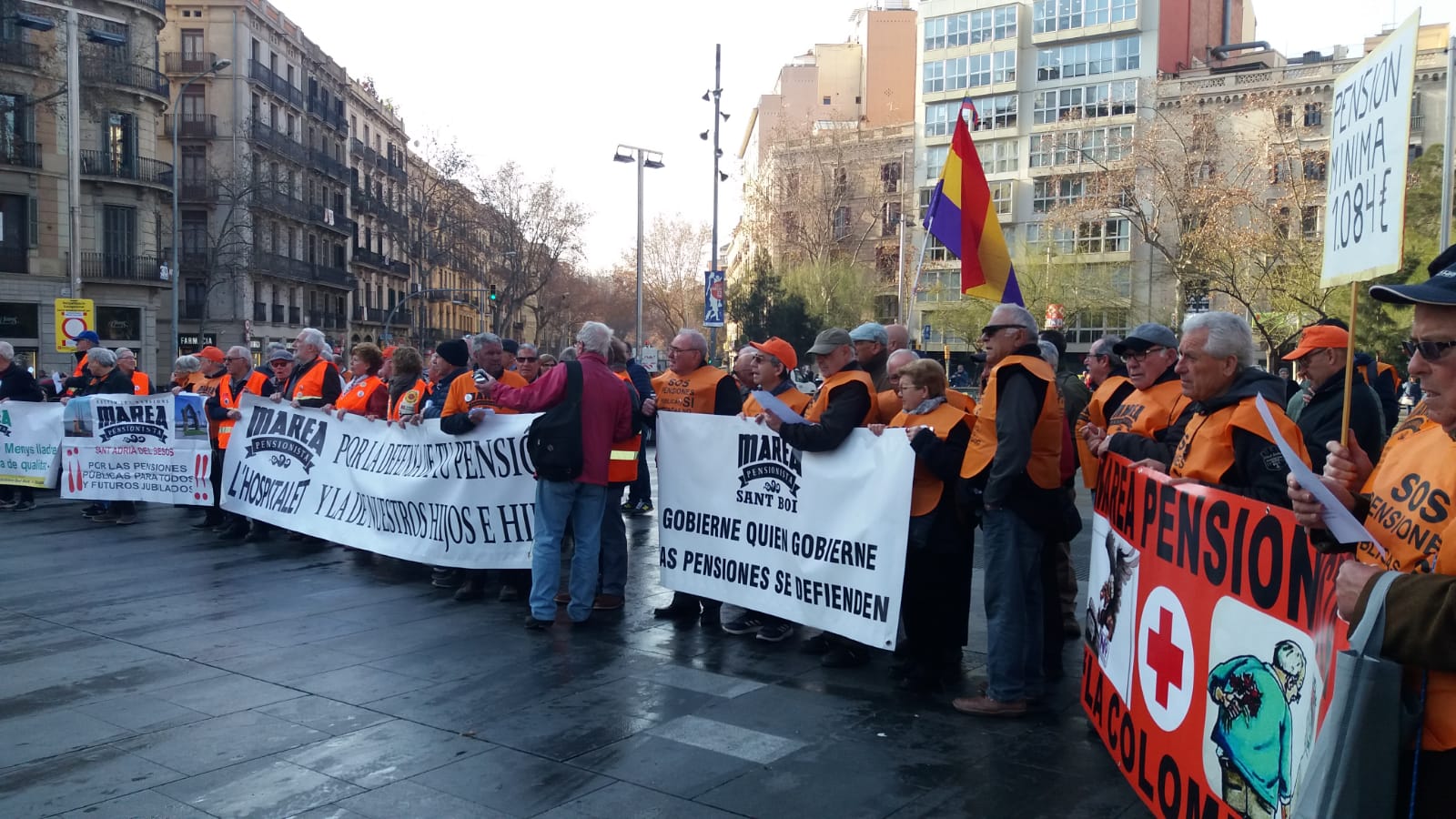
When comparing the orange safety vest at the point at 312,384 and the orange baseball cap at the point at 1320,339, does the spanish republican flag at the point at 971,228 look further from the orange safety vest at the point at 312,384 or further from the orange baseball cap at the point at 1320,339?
the orange safety vest at the point at 312,384

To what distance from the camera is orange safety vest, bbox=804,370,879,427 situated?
6.25 m

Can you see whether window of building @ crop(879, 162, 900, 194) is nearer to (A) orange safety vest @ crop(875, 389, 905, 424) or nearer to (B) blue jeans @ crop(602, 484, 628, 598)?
(B) blue jeans @ crop(602, 484, 628, 598)

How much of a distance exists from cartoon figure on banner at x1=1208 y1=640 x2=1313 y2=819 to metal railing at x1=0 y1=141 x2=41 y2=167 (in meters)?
43.6

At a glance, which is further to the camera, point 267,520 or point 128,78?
point 128,78

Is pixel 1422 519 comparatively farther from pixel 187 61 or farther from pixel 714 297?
pixel 187 61

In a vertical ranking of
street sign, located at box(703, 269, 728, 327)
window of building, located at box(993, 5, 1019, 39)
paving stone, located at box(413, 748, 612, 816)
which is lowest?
paving stone, located at box(413, 748, 612, 816)

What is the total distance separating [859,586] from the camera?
5.95 metres

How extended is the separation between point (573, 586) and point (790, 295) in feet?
150

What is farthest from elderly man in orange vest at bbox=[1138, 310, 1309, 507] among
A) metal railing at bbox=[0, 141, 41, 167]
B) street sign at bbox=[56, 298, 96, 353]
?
metal railing at bbox=[0, 141, 41, 167]

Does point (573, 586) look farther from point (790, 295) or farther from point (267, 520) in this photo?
point (790, 295)

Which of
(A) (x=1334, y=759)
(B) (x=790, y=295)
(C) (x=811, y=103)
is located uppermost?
(C) (x=811, y=103)

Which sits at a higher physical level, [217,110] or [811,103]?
[811,103]

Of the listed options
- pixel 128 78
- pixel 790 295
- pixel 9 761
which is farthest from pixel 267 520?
pixel 790 295

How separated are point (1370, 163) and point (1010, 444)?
2.44 meters
